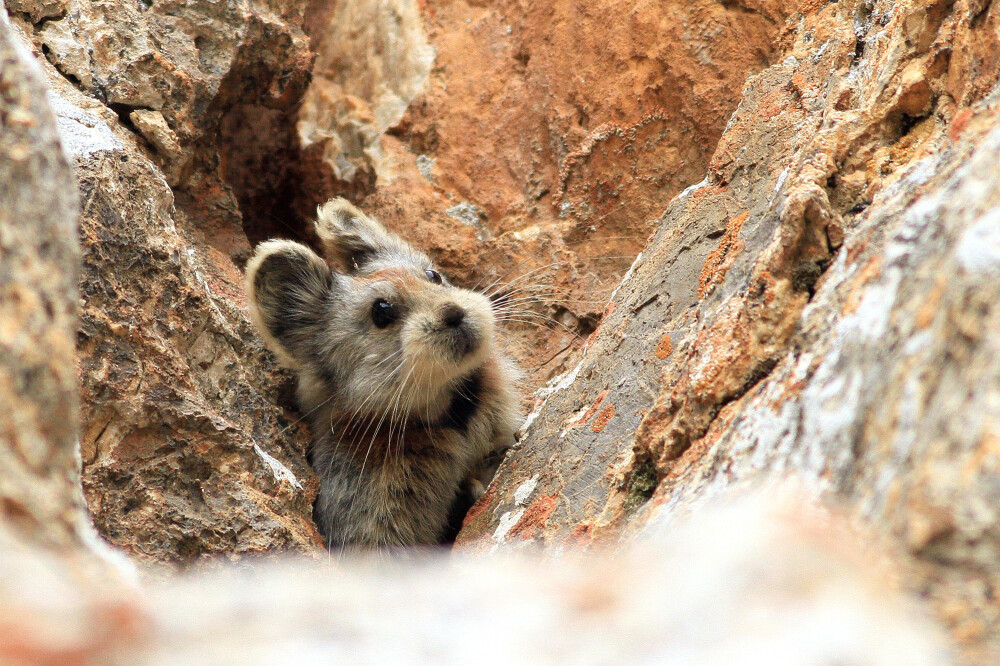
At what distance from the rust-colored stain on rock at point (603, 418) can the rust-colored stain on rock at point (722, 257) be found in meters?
0.67

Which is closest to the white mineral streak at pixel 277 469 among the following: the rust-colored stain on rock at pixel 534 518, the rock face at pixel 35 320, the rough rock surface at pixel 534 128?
the rust-colored stain on rock at pixel 534 518

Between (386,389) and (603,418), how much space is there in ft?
5.35

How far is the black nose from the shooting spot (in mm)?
5227

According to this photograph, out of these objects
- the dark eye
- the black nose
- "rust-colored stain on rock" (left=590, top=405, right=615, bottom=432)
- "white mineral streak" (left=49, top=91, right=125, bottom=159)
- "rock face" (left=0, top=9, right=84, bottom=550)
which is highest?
"rock face" (left=0, top=9, right=84, bottom=550)

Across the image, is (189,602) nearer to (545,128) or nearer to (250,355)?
(250,355)

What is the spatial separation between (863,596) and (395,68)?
702 cm

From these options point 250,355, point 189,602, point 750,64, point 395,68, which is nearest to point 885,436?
point 189,602

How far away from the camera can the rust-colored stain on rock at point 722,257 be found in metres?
3.85

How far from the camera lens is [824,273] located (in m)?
3.09

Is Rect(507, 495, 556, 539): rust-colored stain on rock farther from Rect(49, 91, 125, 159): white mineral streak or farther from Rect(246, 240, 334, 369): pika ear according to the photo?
Rect(49, 91, 125, 159): white mineral streak

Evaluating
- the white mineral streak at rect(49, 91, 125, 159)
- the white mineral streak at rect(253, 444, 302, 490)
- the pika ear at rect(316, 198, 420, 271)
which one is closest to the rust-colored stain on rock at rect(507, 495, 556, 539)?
the white mineral streak at rect(253, 444, 302, 490)

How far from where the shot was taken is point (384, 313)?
18.1 feet

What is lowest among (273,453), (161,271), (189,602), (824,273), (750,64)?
(273,453)

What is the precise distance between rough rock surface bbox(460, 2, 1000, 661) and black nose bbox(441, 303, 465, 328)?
2.28ft
